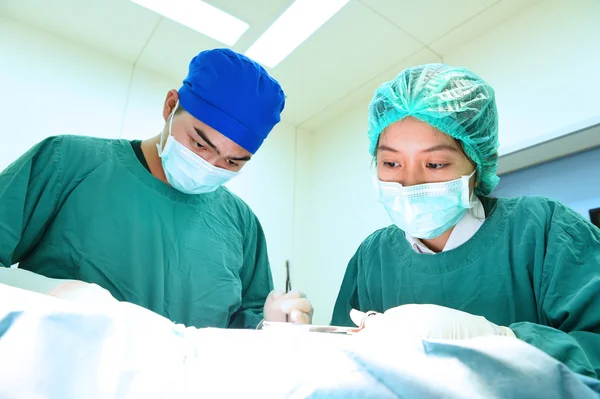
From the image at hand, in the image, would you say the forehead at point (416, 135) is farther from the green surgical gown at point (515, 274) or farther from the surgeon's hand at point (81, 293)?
the surgeon's hand at point (81, 293)

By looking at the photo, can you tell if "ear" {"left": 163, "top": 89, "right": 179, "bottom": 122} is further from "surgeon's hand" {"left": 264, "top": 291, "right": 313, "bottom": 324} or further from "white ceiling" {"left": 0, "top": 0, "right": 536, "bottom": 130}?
"white ceiling" {"left": 0, "top": 0, "right": 536, "bottom": 130}

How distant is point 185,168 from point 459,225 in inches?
30.4

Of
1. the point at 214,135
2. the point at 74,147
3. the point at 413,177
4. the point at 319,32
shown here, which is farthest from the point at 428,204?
the point at 319,32

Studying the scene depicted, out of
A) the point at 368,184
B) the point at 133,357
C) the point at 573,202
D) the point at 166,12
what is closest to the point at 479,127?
the point at 133,357

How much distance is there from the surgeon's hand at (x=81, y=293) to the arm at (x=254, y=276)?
1.98 feet

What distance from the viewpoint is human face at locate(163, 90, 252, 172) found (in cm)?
115

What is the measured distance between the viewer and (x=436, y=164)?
0.93m

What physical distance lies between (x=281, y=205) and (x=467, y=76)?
210 centimetres

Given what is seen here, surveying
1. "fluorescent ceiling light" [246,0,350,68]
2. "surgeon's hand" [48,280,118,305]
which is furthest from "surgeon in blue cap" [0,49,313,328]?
"fluorescent ceiling light" [246,0,350,68]

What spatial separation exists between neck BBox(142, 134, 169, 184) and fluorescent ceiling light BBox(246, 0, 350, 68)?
1199 millimetres

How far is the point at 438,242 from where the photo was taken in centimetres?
102

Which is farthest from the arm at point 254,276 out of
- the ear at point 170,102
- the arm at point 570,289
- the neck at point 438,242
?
the arm at point 570,289

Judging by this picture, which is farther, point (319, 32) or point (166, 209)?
point (319, 32)

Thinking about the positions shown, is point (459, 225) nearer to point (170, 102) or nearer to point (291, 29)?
point (170, 102)
